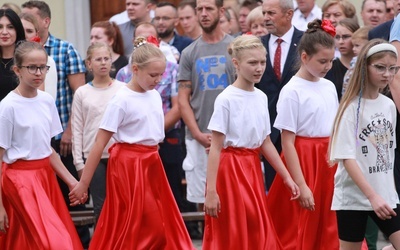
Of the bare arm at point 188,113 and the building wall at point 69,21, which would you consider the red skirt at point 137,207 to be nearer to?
the bare arm at point 188,113

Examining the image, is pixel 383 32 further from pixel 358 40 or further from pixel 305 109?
pixel 358 40

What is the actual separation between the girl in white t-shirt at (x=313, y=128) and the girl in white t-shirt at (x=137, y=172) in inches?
40.6

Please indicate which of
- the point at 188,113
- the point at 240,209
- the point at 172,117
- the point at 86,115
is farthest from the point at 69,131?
the point at 240,209

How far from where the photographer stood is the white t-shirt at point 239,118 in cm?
827

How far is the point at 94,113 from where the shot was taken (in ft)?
32.5

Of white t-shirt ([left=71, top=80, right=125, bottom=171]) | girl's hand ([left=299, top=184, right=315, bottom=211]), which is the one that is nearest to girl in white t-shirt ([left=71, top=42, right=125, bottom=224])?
white t-shirt ([left=71, top=80, right=125, bottom=171])

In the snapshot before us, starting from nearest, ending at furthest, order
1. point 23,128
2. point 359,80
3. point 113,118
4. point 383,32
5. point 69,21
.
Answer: point 359,80
point 23,128
point 113,118
point 383,32
point 69,21

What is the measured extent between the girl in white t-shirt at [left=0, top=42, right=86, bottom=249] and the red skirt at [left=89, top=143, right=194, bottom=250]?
39cm

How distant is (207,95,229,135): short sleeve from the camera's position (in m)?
8.22

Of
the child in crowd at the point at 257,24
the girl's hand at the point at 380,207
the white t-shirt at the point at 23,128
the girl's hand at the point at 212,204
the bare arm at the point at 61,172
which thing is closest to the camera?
the girl's hand at the point at 380,207

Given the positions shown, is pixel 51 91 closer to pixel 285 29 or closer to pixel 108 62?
pixel 108 62

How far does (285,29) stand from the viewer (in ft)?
31.8

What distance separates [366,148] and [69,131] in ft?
13.2

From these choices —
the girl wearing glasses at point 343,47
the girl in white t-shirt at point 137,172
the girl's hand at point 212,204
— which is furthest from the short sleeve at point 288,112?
the girl wearing glasses at point 343,47
